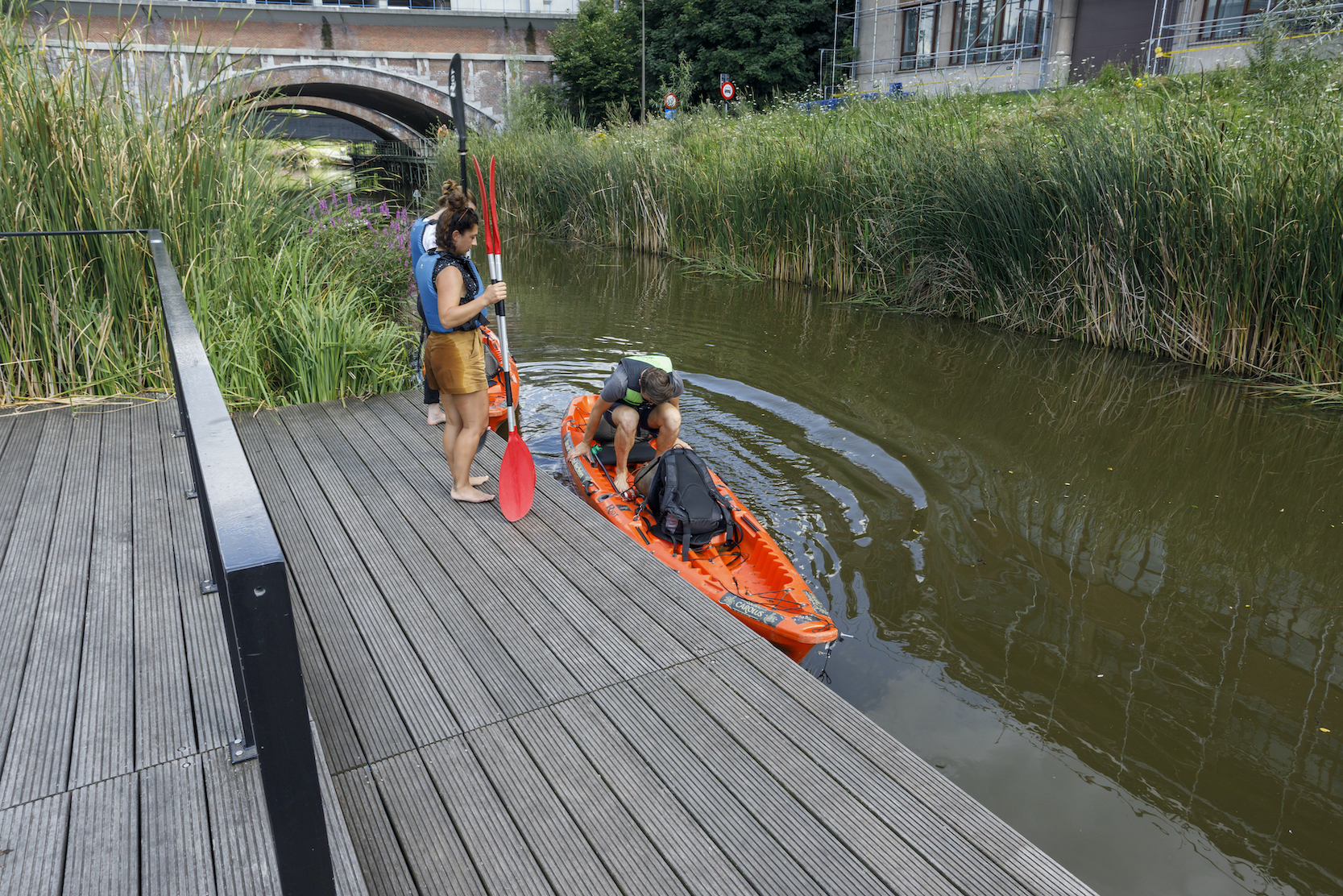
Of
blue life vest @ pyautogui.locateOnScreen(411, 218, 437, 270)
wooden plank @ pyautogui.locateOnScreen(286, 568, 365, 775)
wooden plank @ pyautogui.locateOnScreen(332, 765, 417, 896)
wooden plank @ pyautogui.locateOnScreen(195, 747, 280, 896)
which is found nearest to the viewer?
wooden plank @ pyautogui.locateOnScreen(195, 747, 280, 896)

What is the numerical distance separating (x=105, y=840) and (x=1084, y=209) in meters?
8.15

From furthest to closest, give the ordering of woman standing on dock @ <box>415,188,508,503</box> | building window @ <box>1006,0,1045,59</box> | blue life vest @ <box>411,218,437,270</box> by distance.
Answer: building window @ <box>1006,0,1045,59</box> < blue life vest @ <box>411,218,437,270</box> < woman standing on dock @ <box>415,188,508,503</box>

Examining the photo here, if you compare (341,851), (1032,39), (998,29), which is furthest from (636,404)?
(998,29)

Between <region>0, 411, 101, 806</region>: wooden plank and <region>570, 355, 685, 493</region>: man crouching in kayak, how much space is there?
2.38m

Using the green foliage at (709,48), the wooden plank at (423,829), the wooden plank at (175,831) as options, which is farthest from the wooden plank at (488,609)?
the green foliage at (709,48)

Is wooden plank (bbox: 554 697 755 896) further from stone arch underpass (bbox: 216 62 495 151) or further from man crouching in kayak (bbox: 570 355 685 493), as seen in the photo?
stone arch underpass (bbox: 216 62 495 151)

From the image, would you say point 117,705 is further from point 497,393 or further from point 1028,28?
point 1028,28

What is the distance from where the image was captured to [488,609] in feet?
9.48

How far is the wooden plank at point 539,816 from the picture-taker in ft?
6.00

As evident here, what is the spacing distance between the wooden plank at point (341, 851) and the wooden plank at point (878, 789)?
1.13m

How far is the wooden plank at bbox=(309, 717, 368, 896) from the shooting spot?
1.65 meters

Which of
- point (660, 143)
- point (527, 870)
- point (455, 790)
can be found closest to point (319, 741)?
point (455, 790)

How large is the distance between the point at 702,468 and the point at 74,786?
276 cm

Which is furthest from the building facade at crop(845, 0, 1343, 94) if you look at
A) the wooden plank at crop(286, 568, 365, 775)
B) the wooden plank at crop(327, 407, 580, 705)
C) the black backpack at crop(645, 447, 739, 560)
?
the wooden plank at crop(286, 568, 365, 775)
